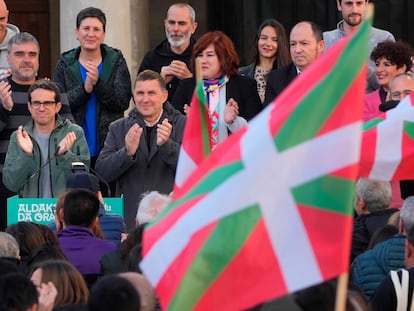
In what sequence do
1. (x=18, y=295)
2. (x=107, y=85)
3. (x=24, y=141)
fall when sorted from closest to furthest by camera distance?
(x=18, y=295) < (x=24, y=141) < (x=107, y=85)

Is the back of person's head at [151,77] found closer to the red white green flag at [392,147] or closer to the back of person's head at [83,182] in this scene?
the back of person's head at [83,182]

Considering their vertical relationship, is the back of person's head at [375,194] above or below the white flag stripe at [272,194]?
below

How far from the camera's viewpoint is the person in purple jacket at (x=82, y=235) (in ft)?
32.8

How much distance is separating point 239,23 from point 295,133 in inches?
432

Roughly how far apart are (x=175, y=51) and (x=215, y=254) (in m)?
7.53

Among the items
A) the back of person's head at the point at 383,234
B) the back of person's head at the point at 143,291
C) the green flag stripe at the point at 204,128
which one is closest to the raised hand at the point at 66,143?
the back of person's head at the point at 383,234

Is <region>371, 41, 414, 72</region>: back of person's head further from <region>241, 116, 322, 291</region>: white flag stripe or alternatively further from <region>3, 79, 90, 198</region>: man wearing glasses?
<region>241, 116, 322, 291</region>: white flag stripe

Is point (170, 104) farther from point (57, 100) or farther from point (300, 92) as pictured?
point (300, 92)

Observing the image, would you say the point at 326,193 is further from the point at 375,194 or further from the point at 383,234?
the point at 375,194

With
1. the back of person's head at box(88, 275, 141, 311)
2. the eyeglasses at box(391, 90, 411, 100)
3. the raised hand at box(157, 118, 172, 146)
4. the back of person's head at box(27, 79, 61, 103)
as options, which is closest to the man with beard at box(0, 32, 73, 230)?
the back of person's head at box(27, 79, 61, 103)

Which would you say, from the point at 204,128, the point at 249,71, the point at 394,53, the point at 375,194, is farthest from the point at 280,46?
the point at 204,128

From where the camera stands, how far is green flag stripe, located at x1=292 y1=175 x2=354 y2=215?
6.45 meters

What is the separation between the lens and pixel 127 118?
12.8 meters

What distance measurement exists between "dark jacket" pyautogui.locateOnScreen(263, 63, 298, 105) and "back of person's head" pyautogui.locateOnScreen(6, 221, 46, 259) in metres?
3.32
